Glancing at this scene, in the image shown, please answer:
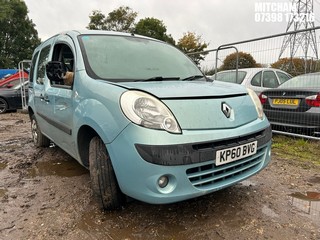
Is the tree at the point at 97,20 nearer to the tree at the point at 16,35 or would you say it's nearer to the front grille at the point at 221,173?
the tree at the point at 16,35

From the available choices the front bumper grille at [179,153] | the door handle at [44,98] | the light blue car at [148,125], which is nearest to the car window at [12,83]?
the door handle at [44,98]

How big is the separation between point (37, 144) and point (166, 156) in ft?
13.0

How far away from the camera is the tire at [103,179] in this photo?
2467 millimetres

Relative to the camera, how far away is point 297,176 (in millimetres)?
3680

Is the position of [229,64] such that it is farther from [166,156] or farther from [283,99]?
[166,156]

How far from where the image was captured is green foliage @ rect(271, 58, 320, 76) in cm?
555

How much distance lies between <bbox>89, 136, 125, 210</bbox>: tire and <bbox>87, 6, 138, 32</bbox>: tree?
38.0 meters

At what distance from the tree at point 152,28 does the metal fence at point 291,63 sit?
33.2 m

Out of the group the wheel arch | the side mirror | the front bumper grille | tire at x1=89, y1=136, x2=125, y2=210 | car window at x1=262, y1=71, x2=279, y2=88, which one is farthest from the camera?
car window at x1=262, y1=71, x2=279, y2=88

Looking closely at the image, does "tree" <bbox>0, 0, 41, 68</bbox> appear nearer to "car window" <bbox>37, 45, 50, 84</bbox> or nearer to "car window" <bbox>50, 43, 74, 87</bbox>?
"car window" <bbox>37, 45, 50, 84</bbox>

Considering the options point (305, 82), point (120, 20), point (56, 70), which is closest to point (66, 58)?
point (56, 70)

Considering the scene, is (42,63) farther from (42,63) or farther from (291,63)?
(291,63)

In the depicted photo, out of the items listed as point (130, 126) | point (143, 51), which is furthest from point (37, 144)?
point (130, 126)

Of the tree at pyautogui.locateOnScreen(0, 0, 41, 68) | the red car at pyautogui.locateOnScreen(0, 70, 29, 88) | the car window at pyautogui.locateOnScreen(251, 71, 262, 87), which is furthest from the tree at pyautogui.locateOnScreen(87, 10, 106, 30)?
A: the car window at pyautogui.locateOnScreen(251, 71, 262, 87)
